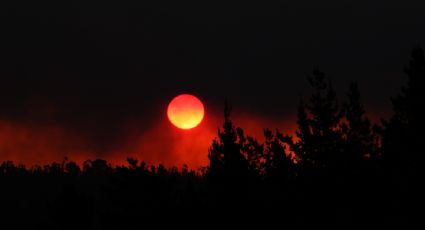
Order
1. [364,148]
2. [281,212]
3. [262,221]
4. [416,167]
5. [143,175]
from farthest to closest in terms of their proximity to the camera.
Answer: [364,148] < [281,212] < [262,221] < [143,175] < [416,167]

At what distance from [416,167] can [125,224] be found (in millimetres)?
14792

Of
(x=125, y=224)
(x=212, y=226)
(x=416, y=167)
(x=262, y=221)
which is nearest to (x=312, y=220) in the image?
(x=262, y=221)

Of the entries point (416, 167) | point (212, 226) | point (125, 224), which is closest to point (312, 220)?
point (212, 226)

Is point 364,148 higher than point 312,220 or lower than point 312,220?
higher

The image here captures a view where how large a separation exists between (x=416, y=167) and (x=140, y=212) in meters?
13.7

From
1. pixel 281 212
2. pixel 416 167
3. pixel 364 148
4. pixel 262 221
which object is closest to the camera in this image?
pixel 416 167

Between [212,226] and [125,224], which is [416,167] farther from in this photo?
[125,224]

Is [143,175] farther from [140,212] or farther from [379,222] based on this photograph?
[379,222]

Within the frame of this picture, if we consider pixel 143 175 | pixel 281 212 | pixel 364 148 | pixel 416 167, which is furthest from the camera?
pixel 364 148

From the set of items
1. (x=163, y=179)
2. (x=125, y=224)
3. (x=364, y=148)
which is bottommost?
(x=125, y=224)

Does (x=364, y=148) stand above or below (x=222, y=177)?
above

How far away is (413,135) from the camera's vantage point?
102 feet

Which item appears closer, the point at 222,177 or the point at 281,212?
the point at 222,177

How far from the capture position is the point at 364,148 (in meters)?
42.4
